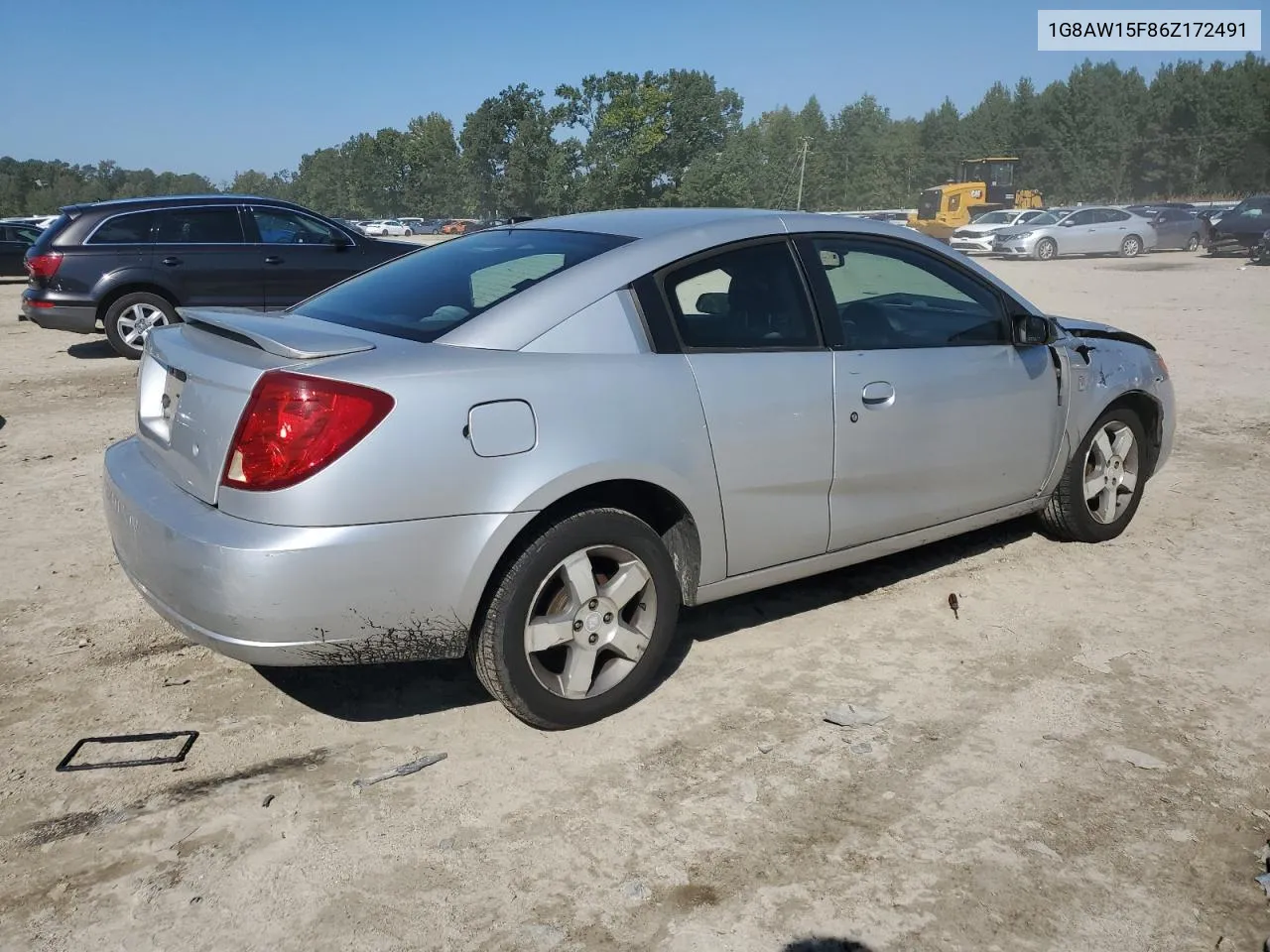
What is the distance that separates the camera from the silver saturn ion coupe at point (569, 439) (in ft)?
9.49

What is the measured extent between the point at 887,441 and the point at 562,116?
11317 centimetres

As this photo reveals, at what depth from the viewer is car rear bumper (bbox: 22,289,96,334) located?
10.8 meters

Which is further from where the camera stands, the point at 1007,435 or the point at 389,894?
the point at 1007,435

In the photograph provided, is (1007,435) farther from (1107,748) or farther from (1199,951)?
(1199,951)

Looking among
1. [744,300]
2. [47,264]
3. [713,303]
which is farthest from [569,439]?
[47,264]

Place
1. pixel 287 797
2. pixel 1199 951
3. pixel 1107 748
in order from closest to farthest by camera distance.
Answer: pixel 1199 951 < pixel 287 797 < pixel 1107 748

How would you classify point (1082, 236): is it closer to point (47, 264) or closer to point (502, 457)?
point (47, 264)

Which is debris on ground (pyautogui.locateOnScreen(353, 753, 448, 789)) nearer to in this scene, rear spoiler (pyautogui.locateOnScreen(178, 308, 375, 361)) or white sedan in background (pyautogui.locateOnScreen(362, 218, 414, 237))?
rear spoiler (pyautogui.locateOnScreen(178, 308, 375, 361))

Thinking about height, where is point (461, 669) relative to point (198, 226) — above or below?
below

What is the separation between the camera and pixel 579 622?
3299 millimetres

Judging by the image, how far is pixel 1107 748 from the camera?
129 inches

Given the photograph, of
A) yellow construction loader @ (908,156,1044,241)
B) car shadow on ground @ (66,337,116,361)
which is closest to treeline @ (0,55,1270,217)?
yellow construction loader @ (908,156,1044,241)

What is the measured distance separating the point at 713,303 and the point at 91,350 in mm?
10729

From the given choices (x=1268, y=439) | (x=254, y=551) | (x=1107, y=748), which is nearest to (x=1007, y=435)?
(x=1107, y=748)
